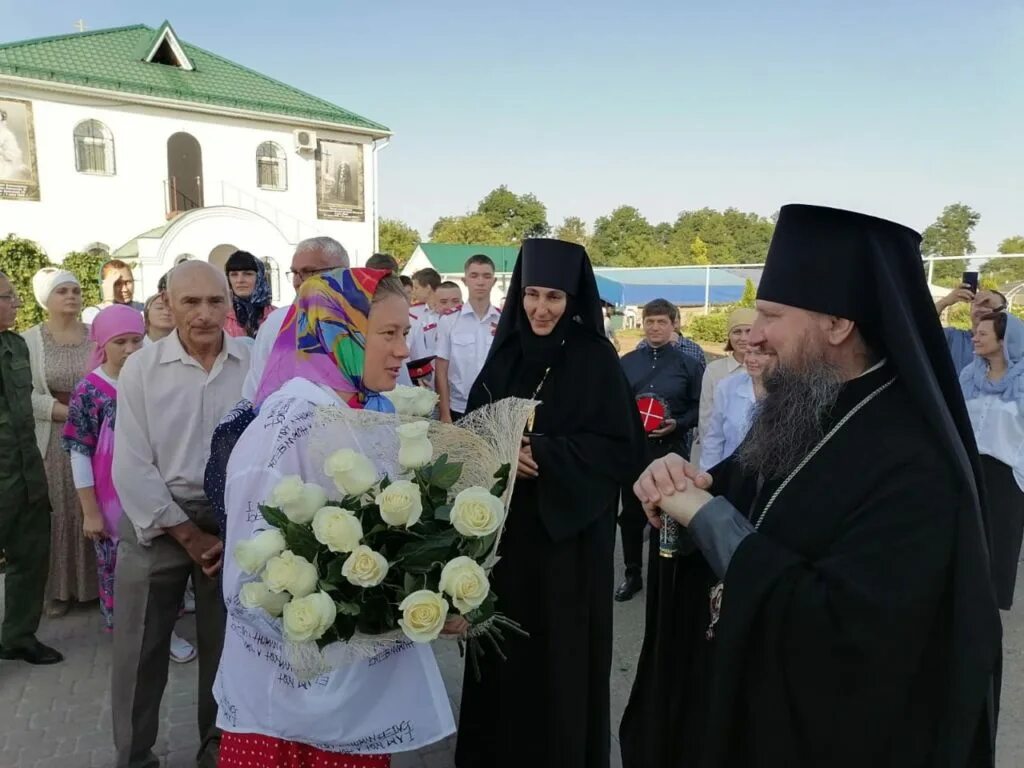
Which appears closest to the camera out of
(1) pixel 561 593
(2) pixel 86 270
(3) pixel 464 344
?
(1) pixel 561 593

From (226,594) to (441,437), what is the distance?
0.73 meters

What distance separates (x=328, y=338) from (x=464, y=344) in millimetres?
4789

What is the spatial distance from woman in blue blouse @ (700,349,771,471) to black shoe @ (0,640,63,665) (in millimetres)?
4387

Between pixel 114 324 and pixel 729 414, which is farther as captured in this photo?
pixel 729 414

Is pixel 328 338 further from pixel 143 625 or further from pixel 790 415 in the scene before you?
pixel 143 625

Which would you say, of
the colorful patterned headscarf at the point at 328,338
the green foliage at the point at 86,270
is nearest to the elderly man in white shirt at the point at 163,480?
the colorful patterned headscarf at the point at 328,338

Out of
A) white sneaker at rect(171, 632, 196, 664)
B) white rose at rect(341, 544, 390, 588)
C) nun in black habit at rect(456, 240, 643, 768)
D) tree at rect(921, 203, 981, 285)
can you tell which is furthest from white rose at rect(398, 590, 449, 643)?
tree at rect(921, 203, 981, 285)

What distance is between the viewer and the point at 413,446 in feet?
6.02

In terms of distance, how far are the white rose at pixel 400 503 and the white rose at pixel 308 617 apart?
0.77ft

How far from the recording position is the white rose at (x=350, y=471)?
5.68 ft

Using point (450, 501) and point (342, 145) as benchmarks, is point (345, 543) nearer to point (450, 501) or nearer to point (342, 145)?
point (450, 501)

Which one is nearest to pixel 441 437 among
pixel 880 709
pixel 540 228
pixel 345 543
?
pixel 345 543

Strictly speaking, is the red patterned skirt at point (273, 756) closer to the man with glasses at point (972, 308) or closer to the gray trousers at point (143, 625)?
the gray trousers at point (143, 625)

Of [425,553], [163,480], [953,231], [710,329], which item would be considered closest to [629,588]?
[163,480]
